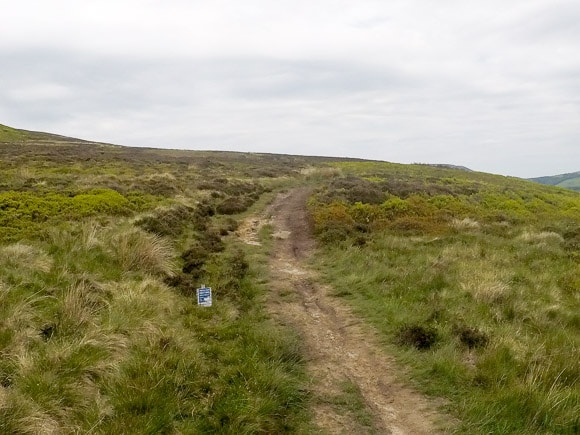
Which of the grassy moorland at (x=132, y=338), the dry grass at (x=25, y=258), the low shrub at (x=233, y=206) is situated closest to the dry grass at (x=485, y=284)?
the grassy moorland at (x=132, y=338)

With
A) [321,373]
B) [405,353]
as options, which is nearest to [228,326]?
[321,373]

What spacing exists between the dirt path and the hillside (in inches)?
1.4

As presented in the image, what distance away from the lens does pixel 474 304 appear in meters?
9.07

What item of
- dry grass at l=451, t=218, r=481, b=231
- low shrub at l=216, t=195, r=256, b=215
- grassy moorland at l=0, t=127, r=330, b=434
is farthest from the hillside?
low shrub at l=216, t=195, r=256, b=215

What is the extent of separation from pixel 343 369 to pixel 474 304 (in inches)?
143

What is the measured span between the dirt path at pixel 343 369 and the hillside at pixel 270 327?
0.12 feet

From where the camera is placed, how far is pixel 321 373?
6.73 m

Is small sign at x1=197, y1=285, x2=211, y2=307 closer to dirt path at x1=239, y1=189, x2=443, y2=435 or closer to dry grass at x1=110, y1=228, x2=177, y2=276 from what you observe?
dirt path at x1=239, y1=189, x2=443, y2=435

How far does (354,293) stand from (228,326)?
3391 millimetres

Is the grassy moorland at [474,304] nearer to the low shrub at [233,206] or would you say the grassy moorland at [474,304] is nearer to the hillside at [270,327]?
the hillside at [270,327]

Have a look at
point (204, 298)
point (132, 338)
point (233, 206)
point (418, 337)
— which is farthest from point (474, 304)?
point (233, 206)

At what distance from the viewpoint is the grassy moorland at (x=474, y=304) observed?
5.73 m

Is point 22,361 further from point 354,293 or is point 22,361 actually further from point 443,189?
point 443,189

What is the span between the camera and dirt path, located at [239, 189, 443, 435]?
18.4 ft
